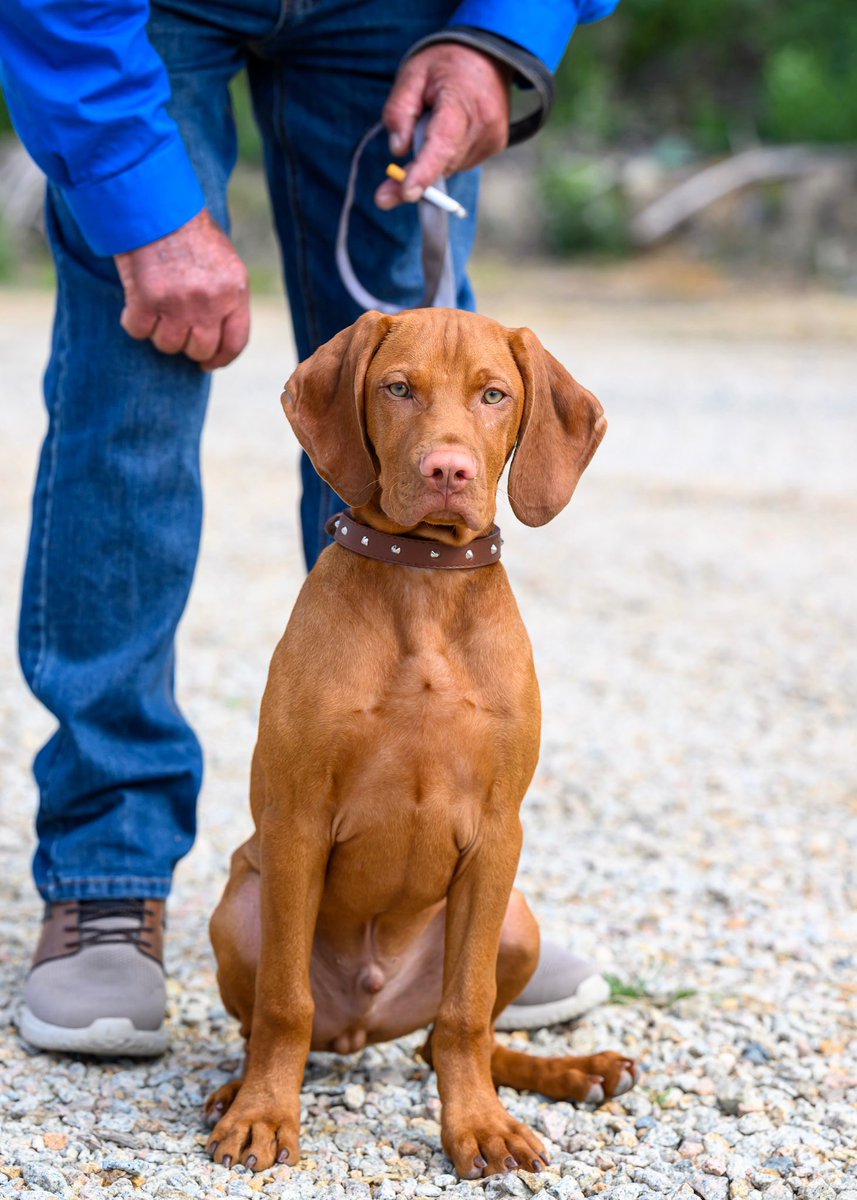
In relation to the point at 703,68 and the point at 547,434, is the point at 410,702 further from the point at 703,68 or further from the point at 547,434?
the point at 703,68

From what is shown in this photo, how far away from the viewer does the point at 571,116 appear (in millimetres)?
25531

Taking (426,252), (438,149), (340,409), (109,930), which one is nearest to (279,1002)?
(109,930)

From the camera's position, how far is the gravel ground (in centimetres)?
252

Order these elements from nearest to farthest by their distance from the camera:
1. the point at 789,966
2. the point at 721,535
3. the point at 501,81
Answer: the point at 501,81
the point at 789,966
the point at 721,535

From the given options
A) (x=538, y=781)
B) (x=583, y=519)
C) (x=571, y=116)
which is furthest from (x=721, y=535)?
(x=571, y=116)

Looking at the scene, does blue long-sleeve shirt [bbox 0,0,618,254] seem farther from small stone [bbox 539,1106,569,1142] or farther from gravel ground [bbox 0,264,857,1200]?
small stone [bbox 539,1106,569,1142]

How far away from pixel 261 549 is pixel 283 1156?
17.7ft

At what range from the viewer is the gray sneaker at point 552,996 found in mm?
3037

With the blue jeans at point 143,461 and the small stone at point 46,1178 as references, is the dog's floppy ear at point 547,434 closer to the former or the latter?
the blue jeans at point 143,461

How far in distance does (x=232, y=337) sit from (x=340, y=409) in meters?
0.61

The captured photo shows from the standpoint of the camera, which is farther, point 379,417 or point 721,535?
point 721,535

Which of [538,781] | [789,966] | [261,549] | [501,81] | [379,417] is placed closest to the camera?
[379,417]

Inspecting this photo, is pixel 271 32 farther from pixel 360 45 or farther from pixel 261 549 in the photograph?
pixel 261 549

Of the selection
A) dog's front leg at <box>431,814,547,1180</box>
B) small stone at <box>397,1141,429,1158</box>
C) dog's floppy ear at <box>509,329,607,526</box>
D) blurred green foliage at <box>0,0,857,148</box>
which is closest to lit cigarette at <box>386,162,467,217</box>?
dog's floppy ear at <box>509,329,607,526</box>
